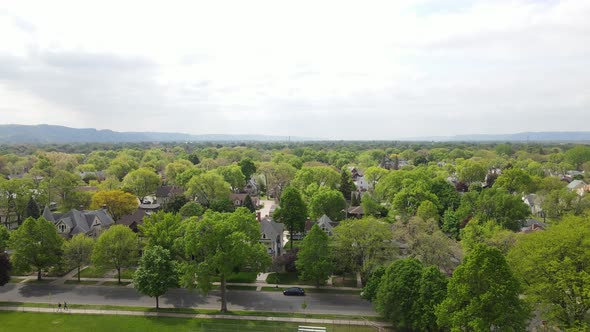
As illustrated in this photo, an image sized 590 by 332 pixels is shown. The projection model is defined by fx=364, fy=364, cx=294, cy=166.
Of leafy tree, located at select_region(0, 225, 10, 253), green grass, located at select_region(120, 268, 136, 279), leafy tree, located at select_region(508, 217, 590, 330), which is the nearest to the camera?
leafy tree, located at select_region(508, 217, 590, 330)

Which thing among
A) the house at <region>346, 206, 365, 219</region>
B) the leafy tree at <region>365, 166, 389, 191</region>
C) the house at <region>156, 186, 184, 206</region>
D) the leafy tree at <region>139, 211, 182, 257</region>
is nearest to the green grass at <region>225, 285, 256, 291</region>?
the leafy tree at <region>139, 211, 182, 257</region>

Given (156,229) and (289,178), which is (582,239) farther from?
(289,178)

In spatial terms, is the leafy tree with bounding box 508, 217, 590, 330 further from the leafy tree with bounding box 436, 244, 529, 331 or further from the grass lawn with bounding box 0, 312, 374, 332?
the grass lawn with bounding box 0, 312, 374, 332

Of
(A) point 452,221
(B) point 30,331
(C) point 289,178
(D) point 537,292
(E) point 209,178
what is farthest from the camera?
(C) point 289,178

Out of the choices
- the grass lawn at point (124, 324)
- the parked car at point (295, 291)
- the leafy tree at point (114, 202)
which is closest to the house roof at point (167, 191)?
the leafy tree at point (114, 202)

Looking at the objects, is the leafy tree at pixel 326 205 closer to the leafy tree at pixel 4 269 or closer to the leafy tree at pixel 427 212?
the leafy tree at pixel 427 212

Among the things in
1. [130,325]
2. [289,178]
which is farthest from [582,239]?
[289,178]

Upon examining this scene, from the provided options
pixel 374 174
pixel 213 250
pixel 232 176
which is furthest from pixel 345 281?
pixel 374 174
